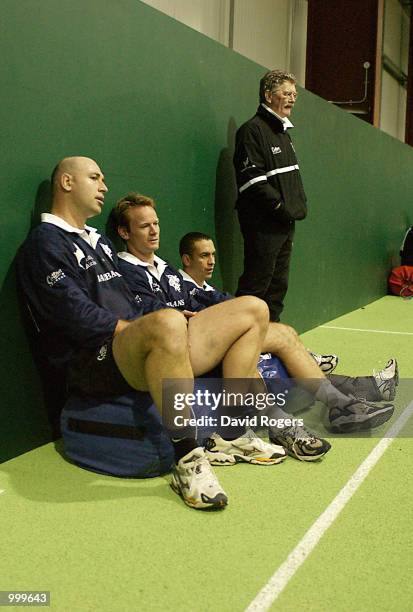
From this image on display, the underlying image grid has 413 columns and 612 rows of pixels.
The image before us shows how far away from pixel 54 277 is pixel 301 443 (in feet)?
3.26

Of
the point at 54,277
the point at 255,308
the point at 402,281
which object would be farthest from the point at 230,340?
the point at 402,281

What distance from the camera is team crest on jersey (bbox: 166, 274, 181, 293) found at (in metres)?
3.08

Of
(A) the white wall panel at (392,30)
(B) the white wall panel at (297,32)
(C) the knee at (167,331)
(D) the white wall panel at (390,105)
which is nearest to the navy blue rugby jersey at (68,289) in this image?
(C) the knee at (167,331)

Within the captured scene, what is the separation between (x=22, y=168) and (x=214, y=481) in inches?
47.0

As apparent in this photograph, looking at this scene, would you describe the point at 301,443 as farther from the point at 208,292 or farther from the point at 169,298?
the point at 208,292

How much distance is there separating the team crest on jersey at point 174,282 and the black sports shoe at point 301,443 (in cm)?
72

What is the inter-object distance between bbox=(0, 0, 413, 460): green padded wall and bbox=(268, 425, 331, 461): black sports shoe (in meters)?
0.84

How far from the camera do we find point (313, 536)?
2053 millimetres

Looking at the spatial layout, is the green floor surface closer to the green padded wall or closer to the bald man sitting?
the bald man sitting

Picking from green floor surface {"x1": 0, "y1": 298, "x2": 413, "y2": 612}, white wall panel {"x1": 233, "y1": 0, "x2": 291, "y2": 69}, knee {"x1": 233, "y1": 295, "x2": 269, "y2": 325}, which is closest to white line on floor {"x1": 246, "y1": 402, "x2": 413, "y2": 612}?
green floor surface {"x1": 0, "y1": 298, "x2": 413, "y2": 612}

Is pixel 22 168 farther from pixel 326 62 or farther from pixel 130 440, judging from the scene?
Answer: pixel 326 62

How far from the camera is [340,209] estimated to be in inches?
236

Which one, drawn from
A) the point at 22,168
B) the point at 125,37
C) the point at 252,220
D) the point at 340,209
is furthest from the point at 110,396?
the point at 340,209

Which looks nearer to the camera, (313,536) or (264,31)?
(313,536)
